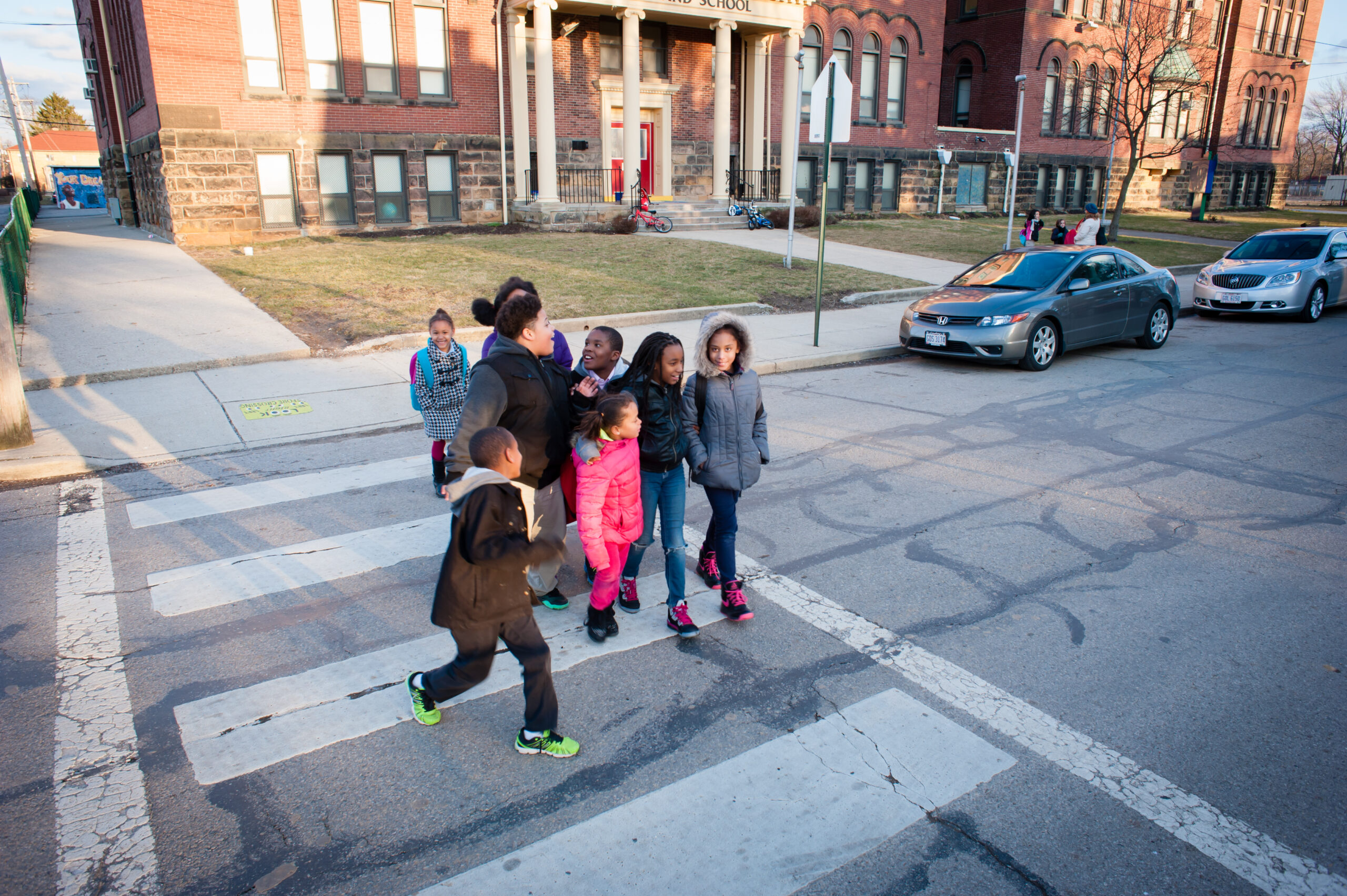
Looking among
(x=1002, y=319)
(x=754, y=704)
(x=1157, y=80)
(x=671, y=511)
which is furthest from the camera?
(x=1157, y=80)

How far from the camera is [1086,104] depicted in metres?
38.1

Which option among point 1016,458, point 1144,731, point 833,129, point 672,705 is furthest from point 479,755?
point 833,129

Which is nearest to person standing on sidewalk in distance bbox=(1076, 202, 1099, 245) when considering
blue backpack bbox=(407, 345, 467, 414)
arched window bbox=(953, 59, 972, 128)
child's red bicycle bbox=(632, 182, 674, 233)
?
child's red bicycle bbox=(632, 182, 674, 233)

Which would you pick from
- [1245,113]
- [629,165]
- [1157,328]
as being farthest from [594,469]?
[1245,113]

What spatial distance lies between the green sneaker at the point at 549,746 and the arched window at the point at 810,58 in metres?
30.6

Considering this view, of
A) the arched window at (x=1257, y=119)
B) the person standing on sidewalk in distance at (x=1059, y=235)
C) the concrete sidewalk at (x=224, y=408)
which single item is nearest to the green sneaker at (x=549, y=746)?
the concrete sidewalk at (x=224, y=408)

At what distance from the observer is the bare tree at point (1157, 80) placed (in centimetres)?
2673

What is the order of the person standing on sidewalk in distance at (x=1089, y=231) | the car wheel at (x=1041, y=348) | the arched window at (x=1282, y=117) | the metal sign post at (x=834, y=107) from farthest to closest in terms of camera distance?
the arched window at (x=1282, y=117), the person standing on sidewalk in distance at (x=1089, y=231), the metal sign post at (x=834, y=107), the car wheel at (x=1041, y=348)

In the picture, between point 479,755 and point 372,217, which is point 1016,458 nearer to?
point 479,755

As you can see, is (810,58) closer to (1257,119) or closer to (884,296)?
(884,296)

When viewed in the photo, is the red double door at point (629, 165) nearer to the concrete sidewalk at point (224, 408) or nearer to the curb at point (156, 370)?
the concrete sidewalk at point (224, 408)

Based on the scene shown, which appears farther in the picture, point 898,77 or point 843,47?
point 898,77

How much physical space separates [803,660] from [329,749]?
216cm

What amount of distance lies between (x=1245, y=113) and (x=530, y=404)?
56.3 metres
